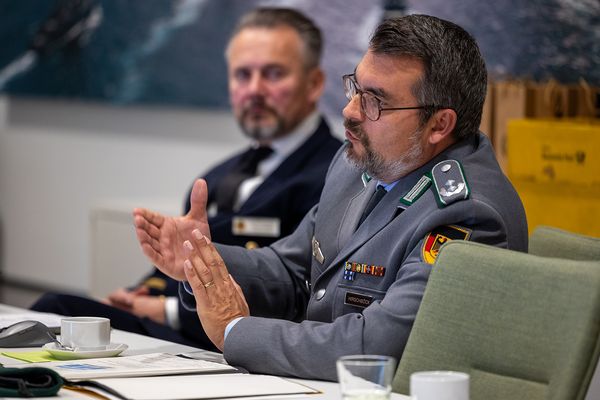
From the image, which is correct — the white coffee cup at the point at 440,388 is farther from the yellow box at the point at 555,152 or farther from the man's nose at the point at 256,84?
the man's nose at the point at 256,84

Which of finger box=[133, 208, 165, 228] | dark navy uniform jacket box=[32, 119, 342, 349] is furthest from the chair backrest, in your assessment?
dark navy uniform jacket box=[32, 119, 342, 349]

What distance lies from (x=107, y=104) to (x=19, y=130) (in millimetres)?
954

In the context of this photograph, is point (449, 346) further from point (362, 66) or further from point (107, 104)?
point (107, 104)

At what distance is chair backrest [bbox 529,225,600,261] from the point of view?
7.97ft

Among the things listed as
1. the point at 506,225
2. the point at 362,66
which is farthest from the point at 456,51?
the point at 506,225

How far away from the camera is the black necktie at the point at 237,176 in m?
4.09

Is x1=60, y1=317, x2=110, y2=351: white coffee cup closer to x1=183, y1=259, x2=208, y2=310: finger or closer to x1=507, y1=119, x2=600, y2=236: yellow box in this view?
x1=183, y1=259, x2=208, y2=310: finger

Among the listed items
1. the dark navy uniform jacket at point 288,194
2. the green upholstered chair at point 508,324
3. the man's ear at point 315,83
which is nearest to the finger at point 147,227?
the green upholstered chair at point 508,324

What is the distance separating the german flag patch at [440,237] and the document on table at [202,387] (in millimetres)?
411

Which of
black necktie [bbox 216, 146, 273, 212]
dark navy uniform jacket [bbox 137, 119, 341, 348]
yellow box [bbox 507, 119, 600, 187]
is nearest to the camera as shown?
yellow box [bbox 507, 119, 600, 187]

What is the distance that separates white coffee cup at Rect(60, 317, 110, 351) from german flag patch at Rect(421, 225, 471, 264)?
2.24 feet

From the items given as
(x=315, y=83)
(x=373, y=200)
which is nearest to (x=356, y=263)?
(x=373, y=200)

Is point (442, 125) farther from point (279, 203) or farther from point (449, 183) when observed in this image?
point (279, 203)

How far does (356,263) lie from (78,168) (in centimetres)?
445
